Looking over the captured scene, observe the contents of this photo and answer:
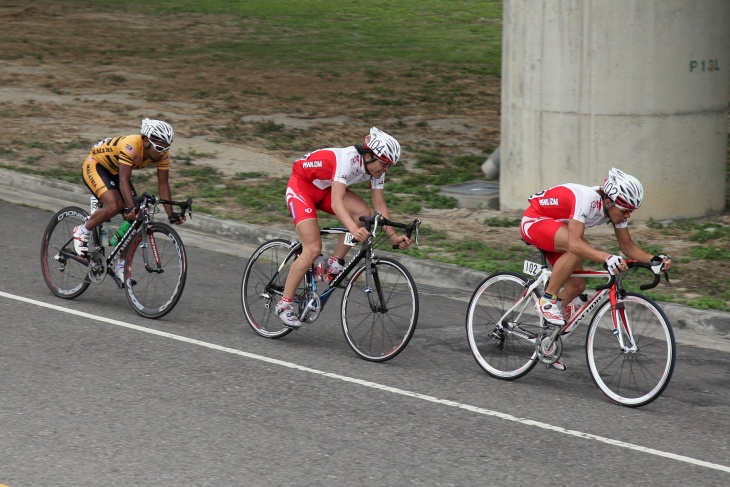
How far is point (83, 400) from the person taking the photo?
23.8ft

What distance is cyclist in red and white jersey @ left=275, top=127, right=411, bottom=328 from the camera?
27.4 ft

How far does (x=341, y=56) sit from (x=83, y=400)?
67.0 ft

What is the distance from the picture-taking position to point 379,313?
859cm

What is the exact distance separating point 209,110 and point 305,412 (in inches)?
522

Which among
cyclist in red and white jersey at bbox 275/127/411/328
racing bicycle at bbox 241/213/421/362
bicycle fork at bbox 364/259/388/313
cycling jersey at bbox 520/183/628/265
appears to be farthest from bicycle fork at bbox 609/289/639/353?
bicycle fork at bbox 364/259/388/313

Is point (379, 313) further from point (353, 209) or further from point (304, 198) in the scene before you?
point (304, 198)

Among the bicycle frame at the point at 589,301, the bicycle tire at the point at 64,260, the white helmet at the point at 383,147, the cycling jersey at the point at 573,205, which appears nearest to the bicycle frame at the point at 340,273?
the white helmet at the point at 383,147

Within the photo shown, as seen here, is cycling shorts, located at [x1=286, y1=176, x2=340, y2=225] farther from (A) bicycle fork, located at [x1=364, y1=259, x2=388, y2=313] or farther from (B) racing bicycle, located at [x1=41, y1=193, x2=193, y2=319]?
(B) racing bicycle, located at [x1=41, y1=193, x2=193, y2=319]

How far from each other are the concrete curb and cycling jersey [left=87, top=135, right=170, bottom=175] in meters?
2.63

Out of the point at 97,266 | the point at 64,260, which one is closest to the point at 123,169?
the point at 97,266

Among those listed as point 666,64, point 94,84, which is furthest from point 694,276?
point 94,84

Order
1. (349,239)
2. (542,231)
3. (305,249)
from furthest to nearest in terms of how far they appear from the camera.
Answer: (305,249) → (349,239) → (542,231)

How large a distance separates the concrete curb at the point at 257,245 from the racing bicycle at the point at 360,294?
2.16 metres

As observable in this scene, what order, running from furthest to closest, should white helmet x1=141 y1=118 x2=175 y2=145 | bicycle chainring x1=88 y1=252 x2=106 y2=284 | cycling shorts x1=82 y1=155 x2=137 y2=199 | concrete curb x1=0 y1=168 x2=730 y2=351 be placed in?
bicycle chainring x1=88 y1=252 x2=106 y2=284 < cycling shorts x1=82 y1=155 x2=137 y2=199 < concrete curb x1=0 y1=168 x2=730 y2=351 < white helmet x1=141 y1=118 x2=175 y2=145
